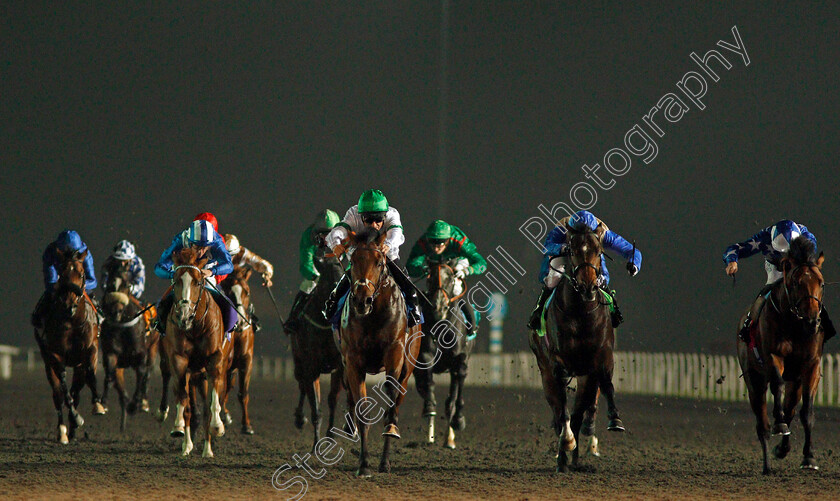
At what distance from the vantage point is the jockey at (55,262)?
1276cm

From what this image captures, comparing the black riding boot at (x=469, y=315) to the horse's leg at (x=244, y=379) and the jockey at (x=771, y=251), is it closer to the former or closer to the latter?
the horse's leg at (x=244, y=379)

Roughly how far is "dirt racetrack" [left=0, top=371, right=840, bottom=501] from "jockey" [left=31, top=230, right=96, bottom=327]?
180 centimetres

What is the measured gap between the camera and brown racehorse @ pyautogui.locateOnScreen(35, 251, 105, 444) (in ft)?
41.4

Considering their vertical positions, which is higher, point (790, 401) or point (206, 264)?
point (206, 264)

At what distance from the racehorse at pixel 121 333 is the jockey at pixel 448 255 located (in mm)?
A: 4726

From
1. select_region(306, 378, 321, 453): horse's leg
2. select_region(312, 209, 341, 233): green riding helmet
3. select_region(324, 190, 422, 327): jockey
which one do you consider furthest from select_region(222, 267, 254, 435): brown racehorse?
select_region(324, 190, 422, 327): jockey

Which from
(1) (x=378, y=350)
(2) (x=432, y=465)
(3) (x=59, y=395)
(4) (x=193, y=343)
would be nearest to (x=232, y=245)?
(4) (x=193, y=343)

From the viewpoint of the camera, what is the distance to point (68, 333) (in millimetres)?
13102

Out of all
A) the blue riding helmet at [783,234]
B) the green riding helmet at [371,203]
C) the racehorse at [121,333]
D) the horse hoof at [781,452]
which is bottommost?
the horse hoof at [781,452]

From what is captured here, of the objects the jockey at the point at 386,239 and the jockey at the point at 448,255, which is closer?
the jockey at the point at 386,239

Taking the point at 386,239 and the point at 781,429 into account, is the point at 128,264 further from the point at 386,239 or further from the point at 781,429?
the point at 781,429

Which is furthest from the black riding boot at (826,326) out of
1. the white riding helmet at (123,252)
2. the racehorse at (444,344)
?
the white riding helmet at (123,252)

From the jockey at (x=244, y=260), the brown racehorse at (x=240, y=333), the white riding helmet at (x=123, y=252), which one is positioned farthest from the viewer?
the white riding helmet at (x=123, y=252)

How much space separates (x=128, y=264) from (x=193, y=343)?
5.03 metres
